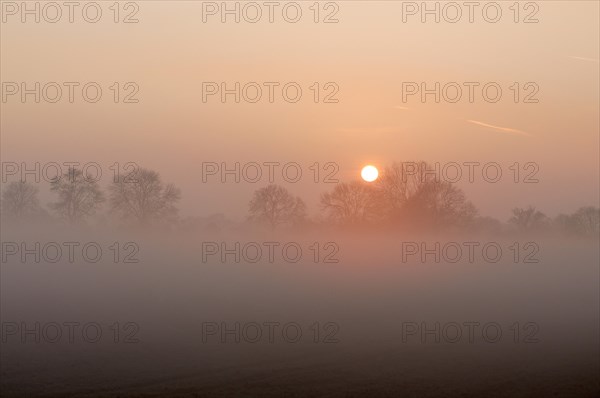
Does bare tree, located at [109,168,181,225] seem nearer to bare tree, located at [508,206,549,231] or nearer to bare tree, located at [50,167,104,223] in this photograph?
bare tree, located at [50,167,104,223]

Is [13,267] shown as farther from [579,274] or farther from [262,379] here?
[579,274]

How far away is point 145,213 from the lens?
84.3 meters

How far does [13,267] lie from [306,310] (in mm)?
35278

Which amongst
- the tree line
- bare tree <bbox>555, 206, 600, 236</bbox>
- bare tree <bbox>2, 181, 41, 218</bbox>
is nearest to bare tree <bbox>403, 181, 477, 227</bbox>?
the tree line

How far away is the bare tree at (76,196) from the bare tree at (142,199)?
1.90 m

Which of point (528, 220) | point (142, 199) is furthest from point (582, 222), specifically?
point (142, 199)

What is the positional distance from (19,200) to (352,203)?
41.5m

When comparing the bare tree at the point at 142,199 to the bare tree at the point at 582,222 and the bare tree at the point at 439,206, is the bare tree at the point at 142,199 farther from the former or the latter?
the bare tree at the point at 582,222

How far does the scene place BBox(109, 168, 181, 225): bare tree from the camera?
83.8 meters

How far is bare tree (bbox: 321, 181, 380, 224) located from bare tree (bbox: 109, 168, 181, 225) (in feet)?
61.2

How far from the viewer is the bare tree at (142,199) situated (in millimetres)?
83812

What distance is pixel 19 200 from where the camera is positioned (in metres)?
91.6

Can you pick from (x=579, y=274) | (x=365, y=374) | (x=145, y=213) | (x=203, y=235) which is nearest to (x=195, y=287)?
(x=145, y=213)

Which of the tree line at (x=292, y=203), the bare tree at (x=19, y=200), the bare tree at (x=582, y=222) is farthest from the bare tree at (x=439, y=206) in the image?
the bare tree at (x=19, y=200)
